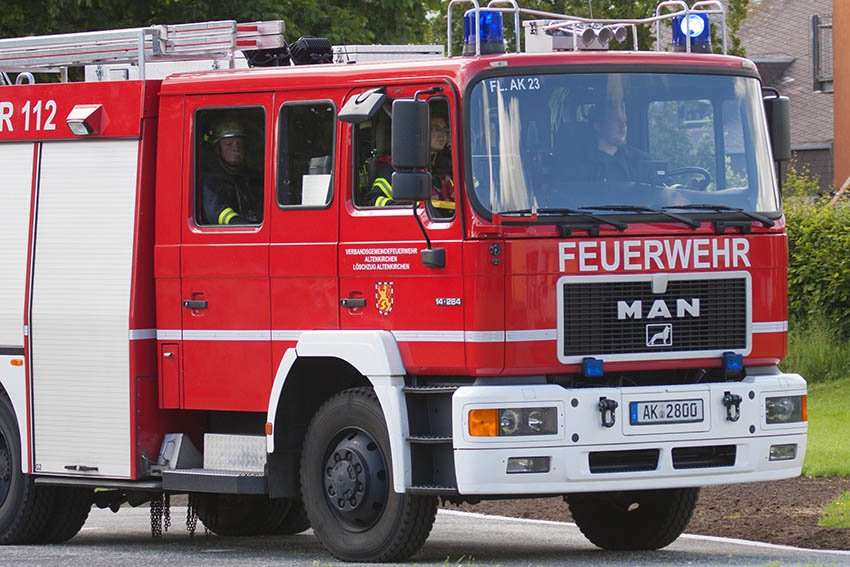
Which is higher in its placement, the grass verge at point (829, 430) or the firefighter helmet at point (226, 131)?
the firefighter helmet at point (226, 131)

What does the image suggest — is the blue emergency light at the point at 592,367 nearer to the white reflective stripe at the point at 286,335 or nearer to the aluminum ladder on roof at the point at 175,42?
the white reflective stripe at the point at 286,335

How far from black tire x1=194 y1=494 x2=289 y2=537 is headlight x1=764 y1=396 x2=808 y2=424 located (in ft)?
14.0

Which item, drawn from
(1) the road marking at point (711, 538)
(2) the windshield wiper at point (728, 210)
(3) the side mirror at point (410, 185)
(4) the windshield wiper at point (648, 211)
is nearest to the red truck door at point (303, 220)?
(3) the side mirror at point (410, 185)

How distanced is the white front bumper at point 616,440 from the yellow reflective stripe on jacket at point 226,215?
220 cm

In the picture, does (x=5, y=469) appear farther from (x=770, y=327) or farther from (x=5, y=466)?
(x=770, y=327)

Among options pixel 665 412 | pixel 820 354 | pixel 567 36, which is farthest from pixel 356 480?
pixel 820 354

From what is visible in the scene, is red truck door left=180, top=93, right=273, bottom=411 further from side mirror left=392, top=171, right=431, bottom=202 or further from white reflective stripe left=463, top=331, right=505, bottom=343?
white reflective stripe left=463, top=331, right=505, bottom=343

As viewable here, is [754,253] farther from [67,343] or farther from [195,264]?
[67,343]

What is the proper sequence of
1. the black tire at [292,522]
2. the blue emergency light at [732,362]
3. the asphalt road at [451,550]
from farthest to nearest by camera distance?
the black tire at [292,522] → the asphalt road at [451,550] → the blue emergency light at [732,362]

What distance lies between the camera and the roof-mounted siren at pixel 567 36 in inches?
444

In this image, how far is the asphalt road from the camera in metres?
11.3

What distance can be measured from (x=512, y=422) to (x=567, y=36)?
245cm

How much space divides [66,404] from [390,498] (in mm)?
2848

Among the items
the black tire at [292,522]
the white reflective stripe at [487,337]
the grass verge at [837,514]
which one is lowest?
the black tire at [292,522]
